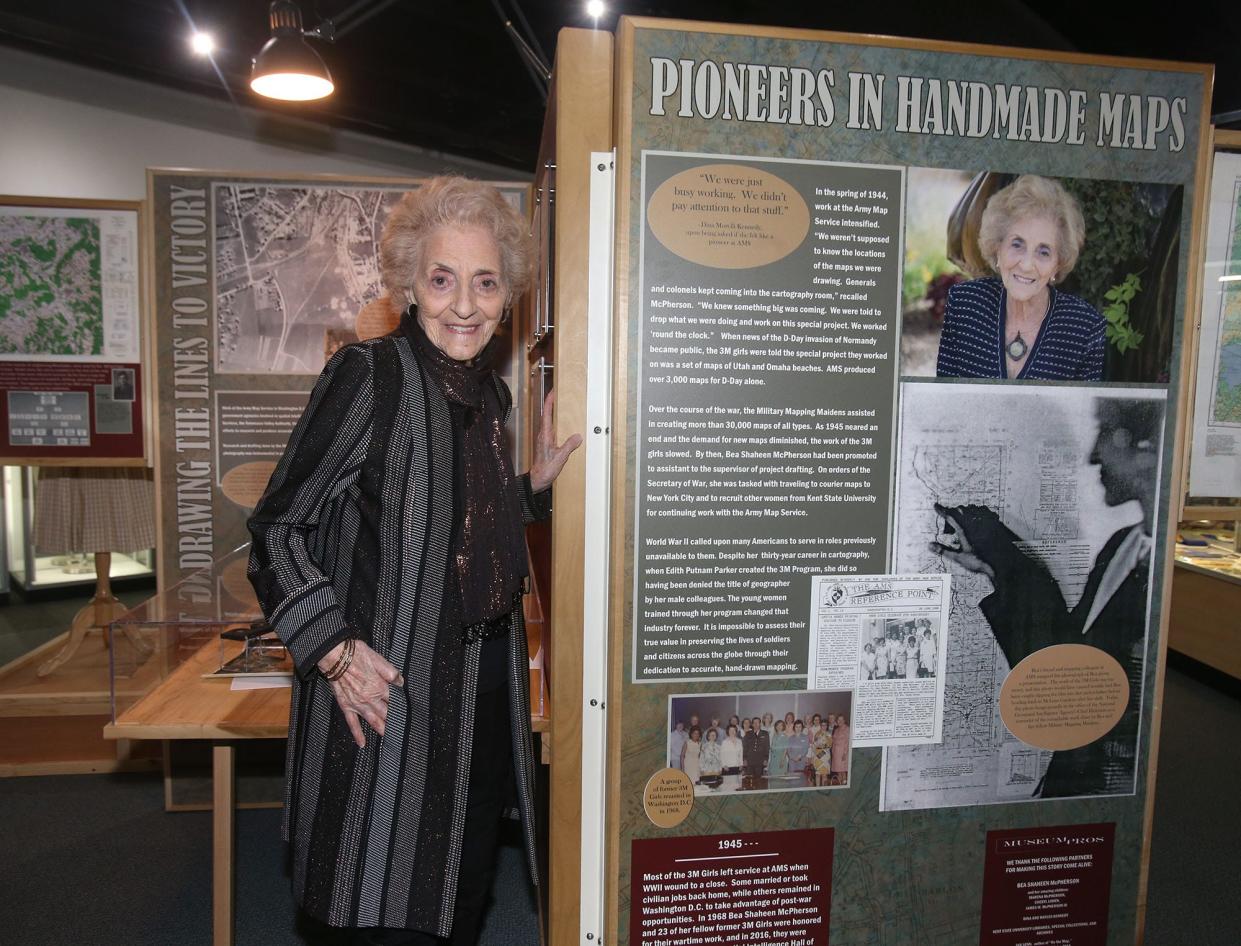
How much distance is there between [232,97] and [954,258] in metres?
5.90

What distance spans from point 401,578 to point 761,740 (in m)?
0.77

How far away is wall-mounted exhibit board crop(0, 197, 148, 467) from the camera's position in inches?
130

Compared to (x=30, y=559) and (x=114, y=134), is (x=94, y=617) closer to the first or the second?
(x=30, y=559)

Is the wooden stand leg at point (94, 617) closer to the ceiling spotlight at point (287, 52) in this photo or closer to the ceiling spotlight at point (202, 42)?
the ceiling spotlight at point (287, 52)

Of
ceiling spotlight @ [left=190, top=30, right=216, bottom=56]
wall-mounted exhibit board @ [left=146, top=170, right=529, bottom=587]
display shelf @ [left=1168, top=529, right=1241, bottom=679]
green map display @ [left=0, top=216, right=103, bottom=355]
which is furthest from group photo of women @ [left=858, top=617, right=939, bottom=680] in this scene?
ceiling spotlight @ [left=190, top=30, right=216, bottom=56]

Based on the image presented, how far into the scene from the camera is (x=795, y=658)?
1.66 m

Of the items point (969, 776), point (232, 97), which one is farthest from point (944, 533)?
point (232, 97)

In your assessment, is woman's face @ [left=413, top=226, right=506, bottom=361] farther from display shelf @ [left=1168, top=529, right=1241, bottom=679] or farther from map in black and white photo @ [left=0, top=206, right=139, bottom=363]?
display shelf @ [left=1168, top=529, right=1241, bottom=679]

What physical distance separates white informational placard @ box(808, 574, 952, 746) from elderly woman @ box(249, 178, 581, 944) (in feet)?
1.98
